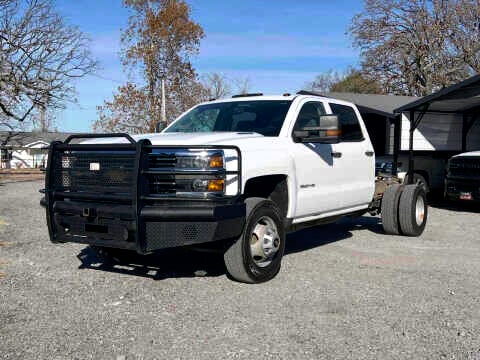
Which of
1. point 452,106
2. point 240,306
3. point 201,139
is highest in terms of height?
point 452,106

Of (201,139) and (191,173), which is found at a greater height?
(201,139)

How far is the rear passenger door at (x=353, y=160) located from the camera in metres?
6.86

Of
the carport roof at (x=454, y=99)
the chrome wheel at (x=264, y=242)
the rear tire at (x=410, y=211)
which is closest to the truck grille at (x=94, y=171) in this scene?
the chrome wheel at (x=264, y=242)

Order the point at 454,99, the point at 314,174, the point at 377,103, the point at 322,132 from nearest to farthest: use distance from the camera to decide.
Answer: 1. the point at 322,132
2. the point at 314,174
3. the point at 454,99
4. the point at 377,103

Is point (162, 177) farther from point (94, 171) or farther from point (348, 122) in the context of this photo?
point (348, 122)

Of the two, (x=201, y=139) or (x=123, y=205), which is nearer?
(x=123, y=205)

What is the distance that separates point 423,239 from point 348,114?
101 inches

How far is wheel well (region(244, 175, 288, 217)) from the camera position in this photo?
5659 mm

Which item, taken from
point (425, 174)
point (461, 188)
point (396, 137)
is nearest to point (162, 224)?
point (461, 188)

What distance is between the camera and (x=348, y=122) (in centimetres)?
736

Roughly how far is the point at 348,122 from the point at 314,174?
4.84 ft

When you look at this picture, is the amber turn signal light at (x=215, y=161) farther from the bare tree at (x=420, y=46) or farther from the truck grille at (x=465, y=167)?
the bare tree at (x=420, y=46)

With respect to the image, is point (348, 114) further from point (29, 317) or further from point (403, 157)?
point (403, 157)

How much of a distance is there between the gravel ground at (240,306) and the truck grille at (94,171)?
39.8 inches
